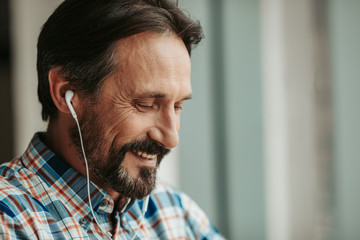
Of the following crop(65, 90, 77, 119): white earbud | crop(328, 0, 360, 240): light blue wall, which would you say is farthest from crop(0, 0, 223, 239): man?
crop(328, 0, 360, 240): light blue wall

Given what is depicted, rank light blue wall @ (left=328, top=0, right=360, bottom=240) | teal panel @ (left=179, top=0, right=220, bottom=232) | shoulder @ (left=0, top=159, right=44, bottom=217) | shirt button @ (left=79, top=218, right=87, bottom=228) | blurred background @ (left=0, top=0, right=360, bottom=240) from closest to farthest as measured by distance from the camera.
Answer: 1. shoulder @ (left=0, top=159, right=44, bottom=217)
2. shirt button @ (left=79, top=218, right=87, bottom=228)
3. light blue wall @ (left=328, top=0, right=360, bottom=240)
4. blurred background @ (left=0, top=0, right=360, bottom=240)
5. teal panel @ (left=179, top=0, right=220, bottom=232)

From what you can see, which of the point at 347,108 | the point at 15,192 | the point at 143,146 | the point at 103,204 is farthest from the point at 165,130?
the point at 347,108

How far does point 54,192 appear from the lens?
1098 mm

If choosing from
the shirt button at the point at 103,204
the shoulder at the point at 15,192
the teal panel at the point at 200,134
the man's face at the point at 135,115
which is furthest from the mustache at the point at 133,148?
A: the teal panel at the point at 200,134

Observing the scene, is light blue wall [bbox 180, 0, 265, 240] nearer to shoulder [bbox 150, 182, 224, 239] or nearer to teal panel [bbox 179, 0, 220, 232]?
teal panel [bbox 179, 0, 220, 232]

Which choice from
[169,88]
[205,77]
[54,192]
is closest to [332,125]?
[205,77]

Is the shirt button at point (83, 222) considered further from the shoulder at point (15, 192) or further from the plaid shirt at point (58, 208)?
the shoulder at point (15, 192)

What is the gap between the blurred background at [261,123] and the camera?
253 cm

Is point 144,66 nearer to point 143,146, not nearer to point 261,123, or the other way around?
point 143,146

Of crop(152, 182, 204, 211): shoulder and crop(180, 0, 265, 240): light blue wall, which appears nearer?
crop(152, 182, 204, 211): shoulder

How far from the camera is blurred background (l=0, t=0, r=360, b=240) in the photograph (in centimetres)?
253

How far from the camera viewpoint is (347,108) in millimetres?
2346

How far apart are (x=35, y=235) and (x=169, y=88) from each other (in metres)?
0.45

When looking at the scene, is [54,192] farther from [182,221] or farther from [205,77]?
[205,77]
